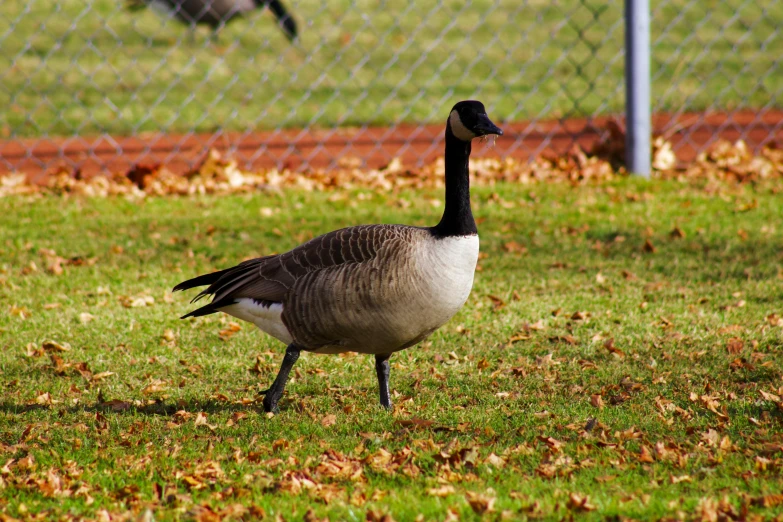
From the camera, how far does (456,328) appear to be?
213 inches

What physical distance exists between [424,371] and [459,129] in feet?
4.26

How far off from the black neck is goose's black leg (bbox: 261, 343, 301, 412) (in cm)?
81

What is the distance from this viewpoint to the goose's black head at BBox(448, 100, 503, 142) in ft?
13.3

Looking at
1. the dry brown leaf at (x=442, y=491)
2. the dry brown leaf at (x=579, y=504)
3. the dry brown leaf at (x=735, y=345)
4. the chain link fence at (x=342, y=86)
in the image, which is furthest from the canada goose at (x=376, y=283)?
the chain link fence at (x=342, y=86)

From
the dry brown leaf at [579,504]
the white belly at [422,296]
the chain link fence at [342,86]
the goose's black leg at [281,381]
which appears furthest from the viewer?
the chain link fence at [342,86]

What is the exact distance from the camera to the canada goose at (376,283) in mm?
3959

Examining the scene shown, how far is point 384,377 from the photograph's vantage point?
4336 mm

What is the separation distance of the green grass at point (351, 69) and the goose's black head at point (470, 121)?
5.44 m

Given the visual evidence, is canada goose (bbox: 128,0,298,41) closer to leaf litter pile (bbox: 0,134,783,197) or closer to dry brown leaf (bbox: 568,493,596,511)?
leaf litter pile (bbox: 0,134,783,197)

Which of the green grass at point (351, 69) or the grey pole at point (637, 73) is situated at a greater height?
the grey pole at point (637, 73)

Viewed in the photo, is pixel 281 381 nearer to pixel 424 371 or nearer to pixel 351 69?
pixel 424 371

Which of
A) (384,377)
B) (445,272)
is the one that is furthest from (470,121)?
(384,377)

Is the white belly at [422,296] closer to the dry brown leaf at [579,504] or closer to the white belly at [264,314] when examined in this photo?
the white belly at [264,314]

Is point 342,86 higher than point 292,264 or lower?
lower
